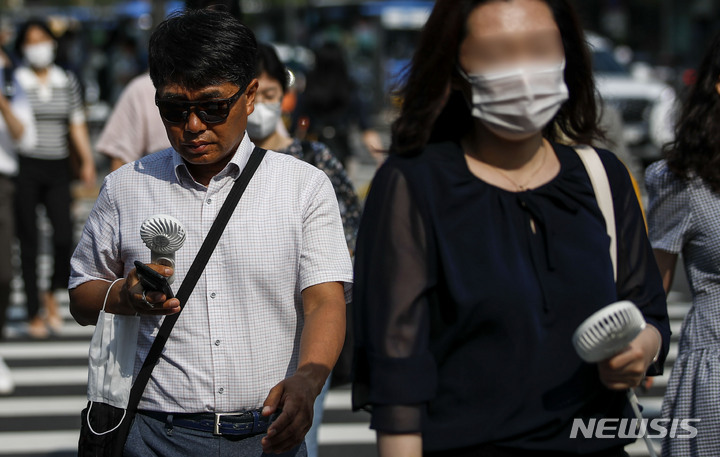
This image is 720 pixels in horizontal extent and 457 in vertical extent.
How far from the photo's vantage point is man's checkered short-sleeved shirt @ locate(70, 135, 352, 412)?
109 inches

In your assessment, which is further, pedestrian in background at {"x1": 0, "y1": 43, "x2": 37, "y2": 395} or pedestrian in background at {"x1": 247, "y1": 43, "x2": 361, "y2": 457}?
pedestrian in background at {"x1": 0, "y1": 43, "x2": 37, "y2": 395}

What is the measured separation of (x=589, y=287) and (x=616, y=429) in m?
0.31

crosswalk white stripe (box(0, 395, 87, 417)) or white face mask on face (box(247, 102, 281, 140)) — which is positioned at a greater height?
white face mask on face (box(247, 102, 281, 140))

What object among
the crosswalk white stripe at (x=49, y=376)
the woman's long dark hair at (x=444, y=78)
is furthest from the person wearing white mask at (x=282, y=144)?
the crosswalk white stripe at (x=49, y=376)

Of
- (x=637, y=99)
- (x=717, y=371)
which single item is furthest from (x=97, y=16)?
(x=717, y=371)

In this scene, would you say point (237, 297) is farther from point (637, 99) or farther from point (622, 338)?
point (637, 99)

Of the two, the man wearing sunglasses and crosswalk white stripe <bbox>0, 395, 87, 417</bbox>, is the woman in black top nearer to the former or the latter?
the man wearing sunglasses

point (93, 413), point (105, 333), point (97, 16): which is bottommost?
point (97, 16)

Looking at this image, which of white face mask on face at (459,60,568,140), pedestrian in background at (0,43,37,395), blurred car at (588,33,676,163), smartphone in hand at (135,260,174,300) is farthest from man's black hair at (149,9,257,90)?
blurred car at (588,33,676,163)

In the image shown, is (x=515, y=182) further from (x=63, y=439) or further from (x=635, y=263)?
(x=63, y=439)

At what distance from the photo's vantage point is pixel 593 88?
2541mm

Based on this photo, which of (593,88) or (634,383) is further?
(593,88)

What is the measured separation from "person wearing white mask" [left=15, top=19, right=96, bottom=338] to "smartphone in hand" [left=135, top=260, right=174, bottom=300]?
239 inches

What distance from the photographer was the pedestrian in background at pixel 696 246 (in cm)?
338
